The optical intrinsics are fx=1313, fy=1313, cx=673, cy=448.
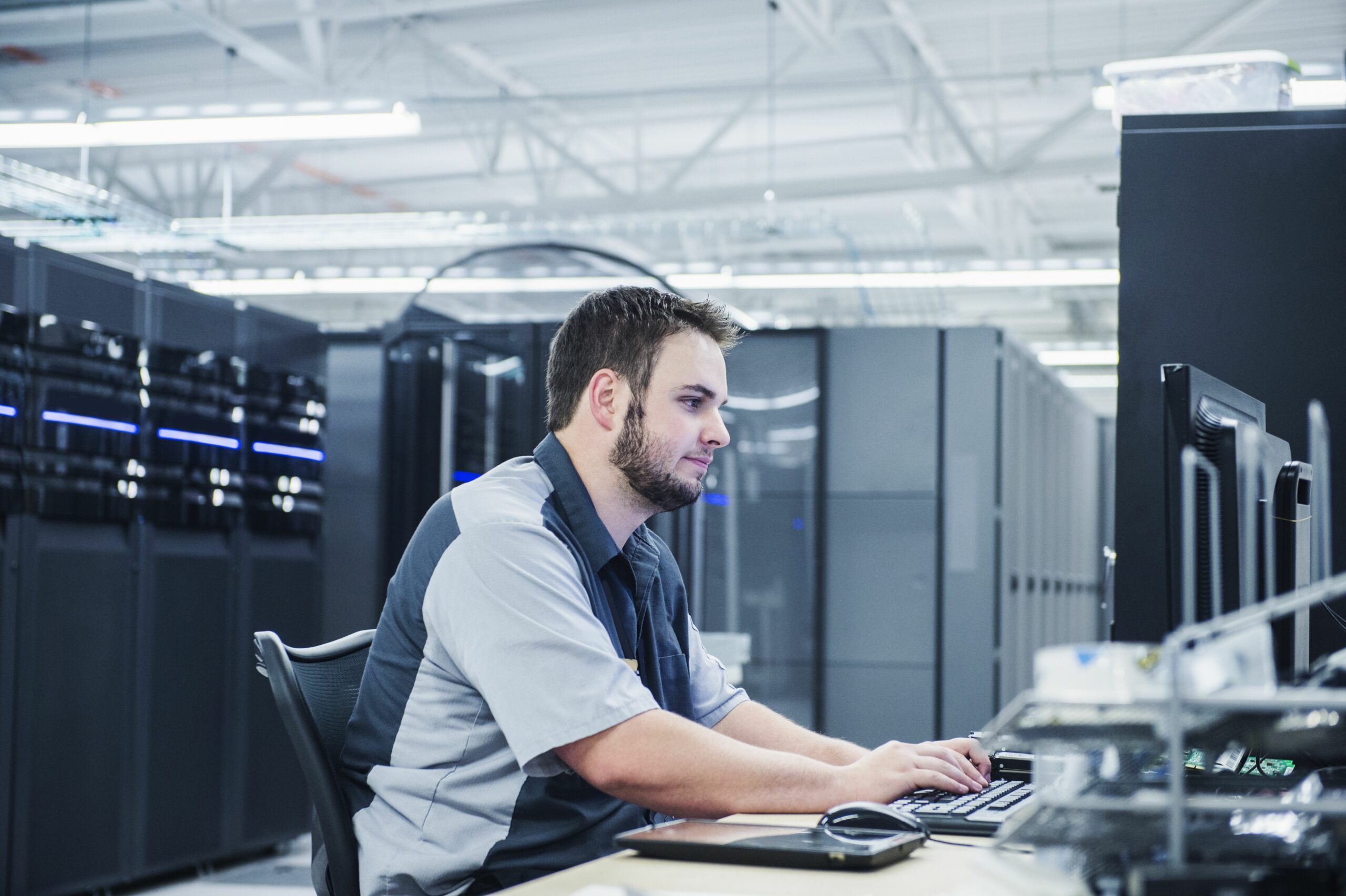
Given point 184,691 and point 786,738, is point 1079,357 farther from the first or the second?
point 786,738

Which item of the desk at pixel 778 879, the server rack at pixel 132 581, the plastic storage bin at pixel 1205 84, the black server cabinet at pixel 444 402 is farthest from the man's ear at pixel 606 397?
→ the black server cabinet at pixel 444 402

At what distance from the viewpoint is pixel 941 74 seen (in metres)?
7.81

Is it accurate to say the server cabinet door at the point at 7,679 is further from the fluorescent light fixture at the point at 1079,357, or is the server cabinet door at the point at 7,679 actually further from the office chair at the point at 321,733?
the fluorescent light fixture at the point at 1079,357

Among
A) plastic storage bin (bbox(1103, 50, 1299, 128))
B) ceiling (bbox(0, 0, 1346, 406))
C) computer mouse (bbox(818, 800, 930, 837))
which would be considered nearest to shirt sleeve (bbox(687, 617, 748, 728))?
computer mouse (bbox(818, 800, 930, 837))

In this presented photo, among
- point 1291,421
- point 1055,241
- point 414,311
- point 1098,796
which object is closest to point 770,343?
point 414,311

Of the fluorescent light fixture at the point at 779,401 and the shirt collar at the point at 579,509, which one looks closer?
the shirt collar at the point at 579,509

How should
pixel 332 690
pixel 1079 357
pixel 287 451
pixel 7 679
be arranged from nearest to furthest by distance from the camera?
pixel 332 690 → pixel 7 679 → pixel 287 451 → pixel 1079 357

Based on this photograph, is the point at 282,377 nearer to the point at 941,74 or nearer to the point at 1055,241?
the point at 941,74

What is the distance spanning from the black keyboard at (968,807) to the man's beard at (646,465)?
493mm

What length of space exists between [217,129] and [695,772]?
516cm

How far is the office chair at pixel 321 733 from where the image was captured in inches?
63.4

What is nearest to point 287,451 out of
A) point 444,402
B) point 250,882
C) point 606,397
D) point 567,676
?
point 444,402

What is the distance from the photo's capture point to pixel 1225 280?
2312 mm

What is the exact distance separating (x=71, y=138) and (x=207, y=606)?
90.5 inches
